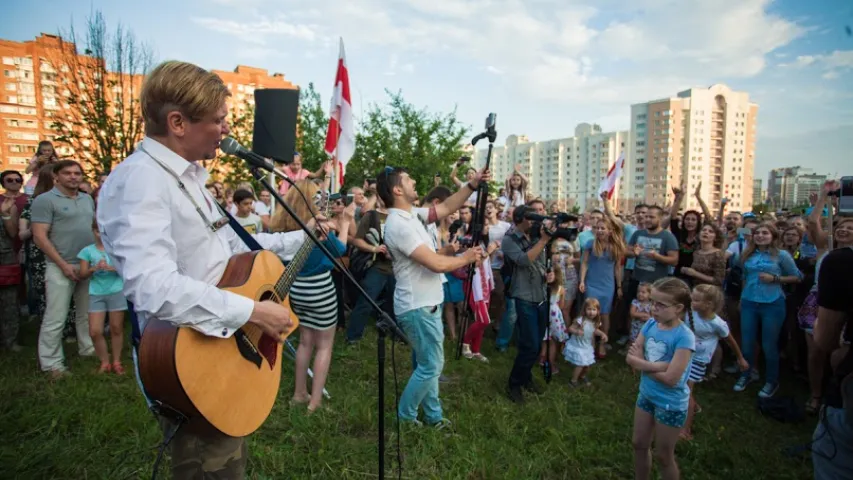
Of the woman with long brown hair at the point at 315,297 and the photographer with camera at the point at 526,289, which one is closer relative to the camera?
the woman with long brown hair at the point at 315,297

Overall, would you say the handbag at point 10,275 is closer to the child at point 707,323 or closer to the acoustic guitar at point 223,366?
the acoustic guitar at point 223,366

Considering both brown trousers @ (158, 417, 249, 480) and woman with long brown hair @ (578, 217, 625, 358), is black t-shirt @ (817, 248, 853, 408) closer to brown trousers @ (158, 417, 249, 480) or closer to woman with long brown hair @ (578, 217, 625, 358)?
brown trousers @ (158, 417, 249, 480)

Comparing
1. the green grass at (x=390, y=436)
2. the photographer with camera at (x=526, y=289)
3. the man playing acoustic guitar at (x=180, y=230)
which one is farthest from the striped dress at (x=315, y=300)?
the man playing acoustic guitar at (x=180, y=230)

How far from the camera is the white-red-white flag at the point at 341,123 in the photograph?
6266 mm

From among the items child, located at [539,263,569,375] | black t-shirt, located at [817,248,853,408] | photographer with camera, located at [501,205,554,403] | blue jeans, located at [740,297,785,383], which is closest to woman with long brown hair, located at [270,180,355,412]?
photographer with camera, located at [501,205,554,403]

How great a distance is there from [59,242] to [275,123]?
3.51m

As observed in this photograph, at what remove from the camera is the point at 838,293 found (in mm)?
2121

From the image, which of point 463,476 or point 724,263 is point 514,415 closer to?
point 463,476

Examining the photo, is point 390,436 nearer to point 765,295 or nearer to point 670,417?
point 670,417

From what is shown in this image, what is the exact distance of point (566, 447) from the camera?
386 centimetres

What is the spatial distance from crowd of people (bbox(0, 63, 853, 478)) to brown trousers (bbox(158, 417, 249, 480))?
78 millimetres

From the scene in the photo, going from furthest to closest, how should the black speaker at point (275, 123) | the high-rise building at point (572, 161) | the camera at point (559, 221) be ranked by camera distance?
1. the high-rise building at point (572, 161)
2. the camera at point (559, 221)
3. the black speaker at point (275, 123)

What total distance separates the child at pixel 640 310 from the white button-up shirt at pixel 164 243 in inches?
213

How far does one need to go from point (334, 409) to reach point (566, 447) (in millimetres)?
2041
